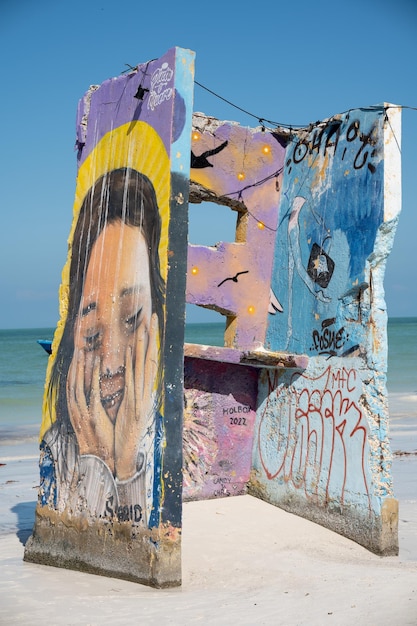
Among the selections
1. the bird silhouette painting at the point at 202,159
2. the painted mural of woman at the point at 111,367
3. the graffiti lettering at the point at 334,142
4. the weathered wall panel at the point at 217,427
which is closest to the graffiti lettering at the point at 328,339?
the weathered wall panel at the point at 217,427

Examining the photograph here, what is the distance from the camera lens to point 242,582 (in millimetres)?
6910

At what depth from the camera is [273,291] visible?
31.7 feet

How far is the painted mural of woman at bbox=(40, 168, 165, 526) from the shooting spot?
22.2ft

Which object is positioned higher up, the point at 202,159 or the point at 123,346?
the point at 202,159

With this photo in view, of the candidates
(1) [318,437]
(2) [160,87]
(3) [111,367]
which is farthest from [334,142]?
(3) [111,367]

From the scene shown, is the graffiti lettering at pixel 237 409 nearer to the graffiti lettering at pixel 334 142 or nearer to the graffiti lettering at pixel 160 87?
the graffiti lettering at pixel 334 142

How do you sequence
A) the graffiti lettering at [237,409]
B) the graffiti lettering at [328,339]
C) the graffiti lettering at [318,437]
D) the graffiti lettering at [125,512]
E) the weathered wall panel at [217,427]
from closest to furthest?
the graffiti lettering at [125,512] < the graffiti lettering at [318,437] < the graffiti lettering at [328,339] < the weathered wall panel at [217,427] < the graffiti lettering at [237,409]

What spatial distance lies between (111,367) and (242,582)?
2.05 metres

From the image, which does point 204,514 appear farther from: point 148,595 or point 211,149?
point 211,149

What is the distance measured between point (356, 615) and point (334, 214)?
418 centimetres

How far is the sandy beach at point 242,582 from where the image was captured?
5852 millimetres

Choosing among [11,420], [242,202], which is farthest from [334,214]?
[11,420]

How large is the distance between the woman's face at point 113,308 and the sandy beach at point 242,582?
1511mm

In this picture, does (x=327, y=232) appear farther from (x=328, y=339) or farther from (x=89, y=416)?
(x=89, y=416)
